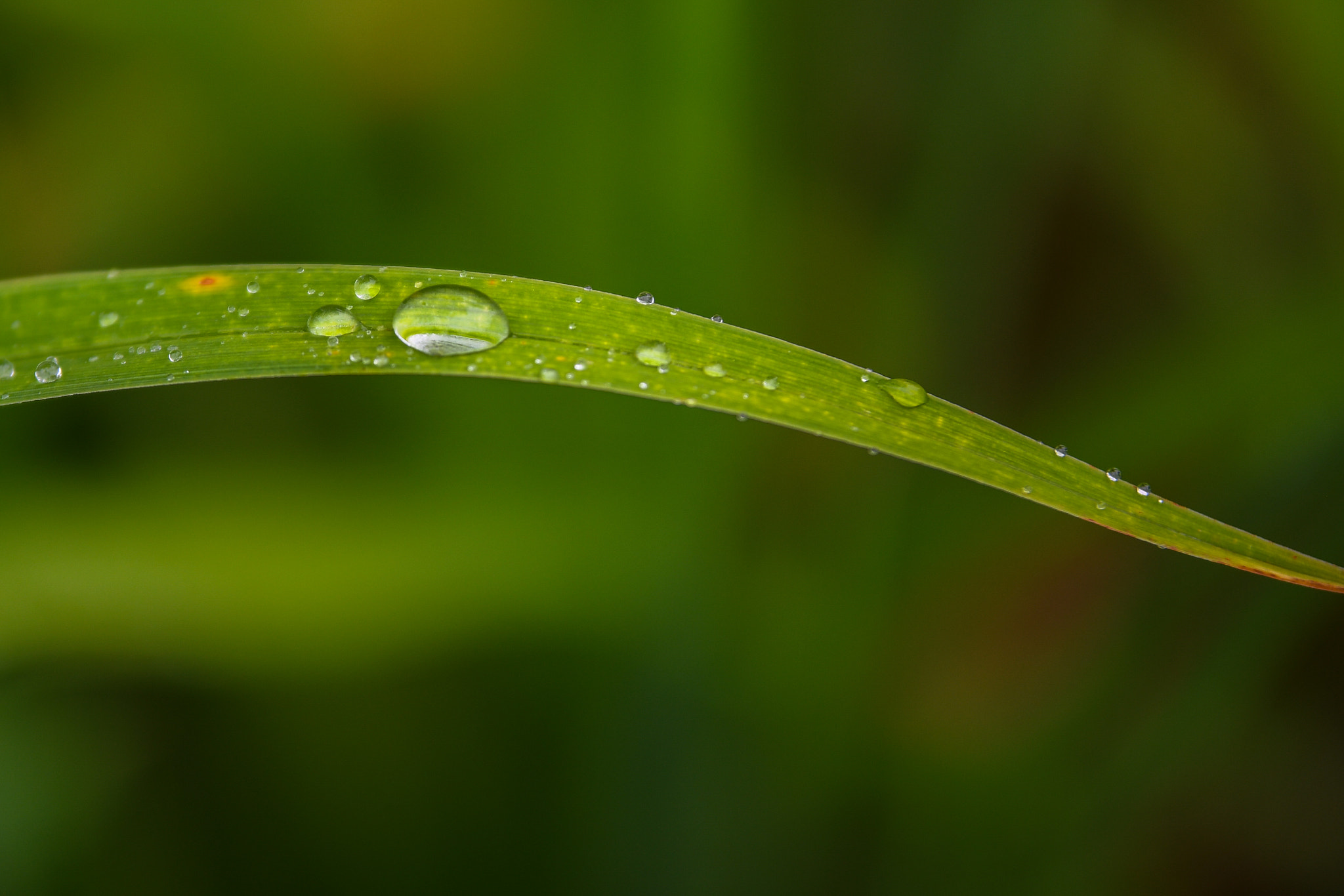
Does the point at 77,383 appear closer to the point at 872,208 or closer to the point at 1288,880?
the point at 872,208

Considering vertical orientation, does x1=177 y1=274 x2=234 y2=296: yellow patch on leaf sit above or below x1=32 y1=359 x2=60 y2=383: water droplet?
above

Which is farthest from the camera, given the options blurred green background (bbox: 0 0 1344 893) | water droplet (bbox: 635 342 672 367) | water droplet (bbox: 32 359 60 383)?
blurred green background (bbox: 0 0 1344 893)

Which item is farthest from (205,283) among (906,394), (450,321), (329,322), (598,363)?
(906,394)

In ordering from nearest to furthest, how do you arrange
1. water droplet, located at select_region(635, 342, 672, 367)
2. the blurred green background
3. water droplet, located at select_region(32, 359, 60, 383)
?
1. water droplet, located at select_region(32, 359, 60, 383)
2. water droplet, located at select_region(635, 342, 672, 367)
3. the blurred green background

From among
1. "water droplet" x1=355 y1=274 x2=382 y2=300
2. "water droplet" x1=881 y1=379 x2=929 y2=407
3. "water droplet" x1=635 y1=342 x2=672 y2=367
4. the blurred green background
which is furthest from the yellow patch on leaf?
"water droplet" x1=881 y1=379 x2=929 y2=407

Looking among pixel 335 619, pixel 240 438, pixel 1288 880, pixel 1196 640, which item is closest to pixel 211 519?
pixel 240 438

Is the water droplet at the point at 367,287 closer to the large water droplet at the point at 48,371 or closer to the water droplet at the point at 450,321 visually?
the water droplet at the point at 450,321

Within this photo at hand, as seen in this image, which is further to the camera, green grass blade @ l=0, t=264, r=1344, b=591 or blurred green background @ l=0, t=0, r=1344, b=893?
blurred green background @ l=0, t=0, r=1344, b=893

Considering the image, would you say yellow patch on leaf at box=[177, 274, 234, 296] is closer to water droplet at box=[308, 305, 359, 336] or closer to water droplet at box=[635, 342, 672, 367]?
water droplet at box=[308, 305, 359, 336]
